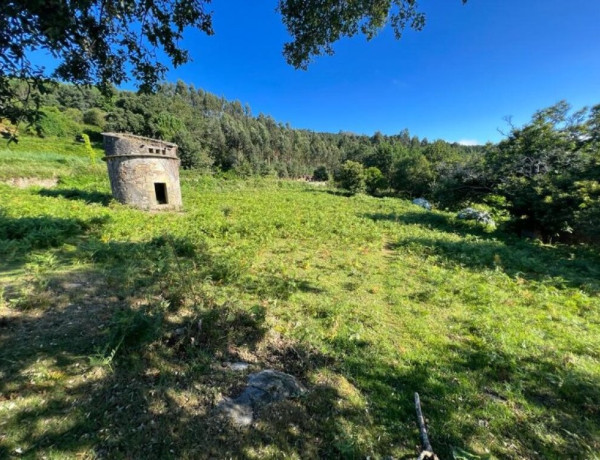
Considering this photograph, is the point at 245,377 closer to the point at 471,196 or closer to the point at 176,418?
the point at 176,418

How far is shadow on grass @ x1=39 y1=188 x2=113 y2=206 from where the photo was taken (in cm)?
1449

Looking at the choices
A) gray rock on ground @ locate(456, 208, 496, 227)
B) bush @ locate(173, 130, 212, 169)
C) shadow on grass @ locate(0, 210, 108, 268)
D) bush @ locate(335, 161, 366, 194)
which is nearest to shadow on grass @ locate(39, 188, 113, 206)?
shadow on grass @ locate(0, 210, 108, 268)

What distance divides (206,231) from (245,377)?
8029 mm

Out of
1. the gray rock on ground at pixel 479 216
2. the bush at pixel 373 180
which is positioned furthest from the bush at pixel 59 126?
the gray rock on ground at pixel 479 216

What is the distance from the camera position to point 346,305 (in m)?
5.54

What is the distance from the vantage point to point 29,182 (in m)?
19.3

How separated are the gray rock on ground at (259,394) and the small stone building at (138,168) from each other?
13399 millimetres

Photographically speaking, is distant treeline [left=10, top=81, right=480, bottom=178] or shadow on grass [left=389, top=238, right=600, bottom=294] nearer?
shadow on grass [left=389, top=238, right=600, bottom=294]

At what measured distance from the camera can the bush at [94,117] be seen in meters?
52.4

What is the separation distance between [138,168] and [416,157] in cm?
3968

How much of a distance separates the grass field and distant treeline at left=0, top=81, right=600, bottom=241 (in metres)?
2.91

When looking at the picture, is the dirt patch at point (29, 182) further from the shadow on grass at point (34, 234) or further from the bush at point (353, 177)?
the bush at point (353, 177)

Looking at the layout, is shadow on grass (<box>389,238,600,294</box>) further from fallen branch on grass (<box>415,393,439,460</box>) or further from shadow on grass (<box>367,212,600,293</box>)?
fallen branch on grass (<box>415,393,439,460</box>)

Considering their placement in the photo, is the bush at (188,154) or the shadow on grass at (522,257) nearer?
the shadow on grass at (522,257)
